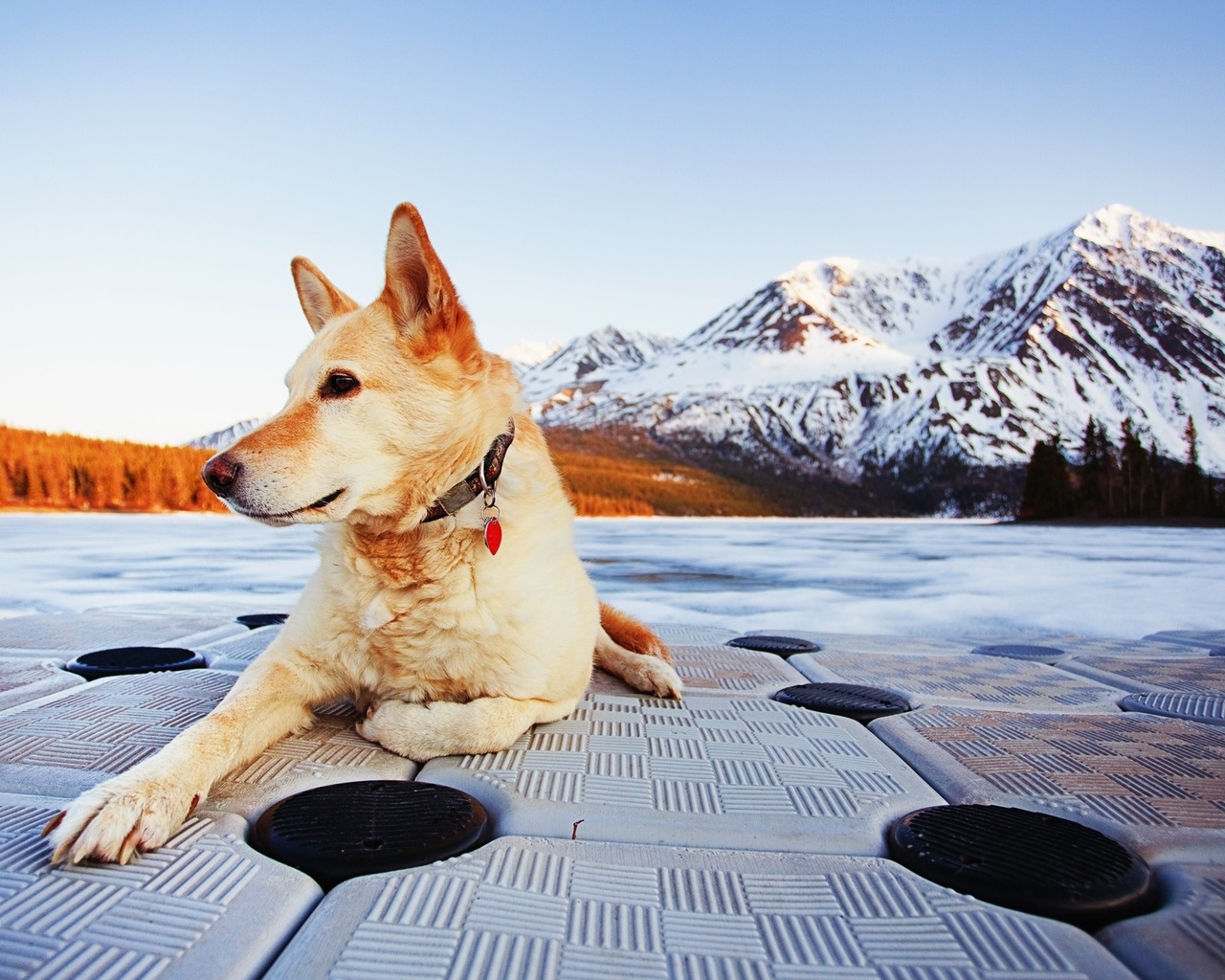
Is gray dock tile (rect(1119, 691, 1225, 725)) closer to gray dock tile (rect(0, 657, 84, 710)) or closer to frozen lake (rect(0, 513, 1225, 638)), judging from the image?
frozen lake (rect(0, 513, 1225, 638))

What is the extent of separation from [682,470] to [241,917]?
141m

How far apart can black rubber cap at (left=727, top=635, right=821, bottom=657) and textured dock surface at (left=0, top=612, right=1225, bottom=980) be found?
1091mm

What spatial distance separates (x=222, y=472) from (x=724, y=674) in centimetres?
260

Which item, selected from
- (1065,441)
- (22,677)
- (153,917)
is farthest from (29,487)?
(1065,441)

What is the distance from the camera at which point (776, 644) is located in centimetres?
475

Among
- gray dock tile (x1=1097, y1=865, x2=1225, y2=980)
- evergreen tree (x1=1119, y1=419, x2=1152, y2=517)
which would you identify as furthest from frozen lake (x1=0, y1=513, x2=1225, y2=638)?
evergreen tree (x1=1119, y1=419, x2=1152, y2=517)

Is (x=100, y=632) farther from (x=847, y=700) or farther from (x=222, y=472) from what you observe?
(x=847, y=700)

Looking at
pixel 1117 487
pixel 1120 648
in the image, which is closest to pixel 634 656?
pixel 1120 648

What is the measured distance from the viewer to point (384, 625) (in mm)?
2521

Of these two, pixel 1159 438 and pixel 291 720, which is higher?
pixel 1159 438

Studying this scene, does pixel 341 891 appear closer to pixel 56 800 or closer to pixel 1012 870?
pixel 56 800

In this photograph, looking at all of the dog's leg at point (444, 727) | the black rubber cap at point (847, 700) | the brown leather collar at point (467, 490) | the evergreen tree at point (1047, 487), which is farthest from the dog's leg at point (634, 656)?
the evergreen tree at point (1047, 487)

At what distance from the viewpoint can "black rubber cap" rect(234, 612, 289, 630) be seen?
4.84 meters

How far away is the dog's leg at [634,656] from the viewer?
340 cm
